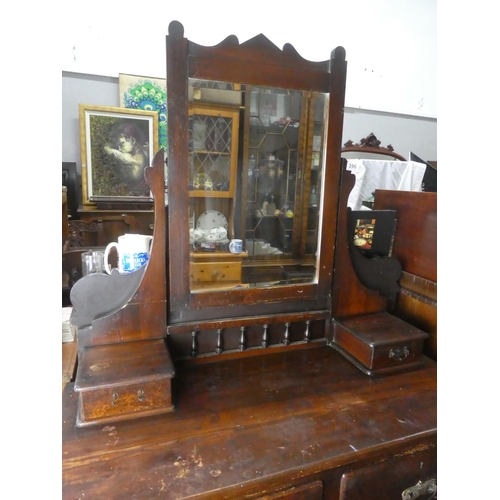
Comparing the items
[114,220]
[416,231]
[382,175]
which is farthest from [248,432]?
[114,220]

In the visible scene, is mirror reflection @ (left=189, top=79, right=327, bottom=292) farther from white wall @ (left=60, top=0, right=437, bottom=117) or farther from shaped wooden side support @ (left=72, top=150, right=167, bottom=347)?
white wall @ (left=60, top=0, right=437, bottom=117)

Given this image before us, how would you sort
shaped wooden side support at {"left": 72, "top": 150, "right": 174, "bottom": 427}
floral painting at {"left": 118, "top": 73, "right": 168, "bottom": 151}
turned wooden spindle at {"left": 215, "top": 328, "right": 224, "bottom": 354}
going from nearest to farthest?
1. shaped wooden side support at {"left": 72, "top": 150, "right": 174, "bottom": 427}
2. turned wooden spindle at {"left": 215, "top": 328, "right": 224, "bottom": 354}
3. floral painting at {"left": 118, "top": 73, "right": 168, "bottom": 151}

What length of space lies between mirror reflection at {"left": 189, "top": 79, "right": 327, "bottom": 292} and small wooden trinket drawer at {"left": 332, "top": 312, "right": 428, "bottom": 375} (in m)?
0.16

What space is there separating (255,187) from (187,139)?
235mm

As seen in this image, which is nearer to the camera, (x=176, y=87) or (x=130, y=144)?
(x=176, y=87)

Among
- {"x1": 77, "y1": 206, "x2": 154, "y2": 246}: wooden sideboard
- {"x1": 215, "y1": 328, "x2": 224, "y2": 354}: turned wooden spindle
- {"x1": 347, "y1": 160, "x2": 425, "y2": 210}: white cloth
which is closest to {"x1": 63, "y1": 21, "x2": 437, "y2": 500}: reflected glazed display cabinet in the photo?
{"x1": 215, "y1": 328, "x2": 224, "y2": 354}: turned wooden spindle

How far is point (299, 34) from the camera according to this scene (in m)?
2.11

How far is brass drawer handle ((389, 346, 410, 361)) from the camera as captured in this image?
84 cm

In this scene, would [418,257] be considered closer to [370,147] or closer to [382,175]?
[382,175]
